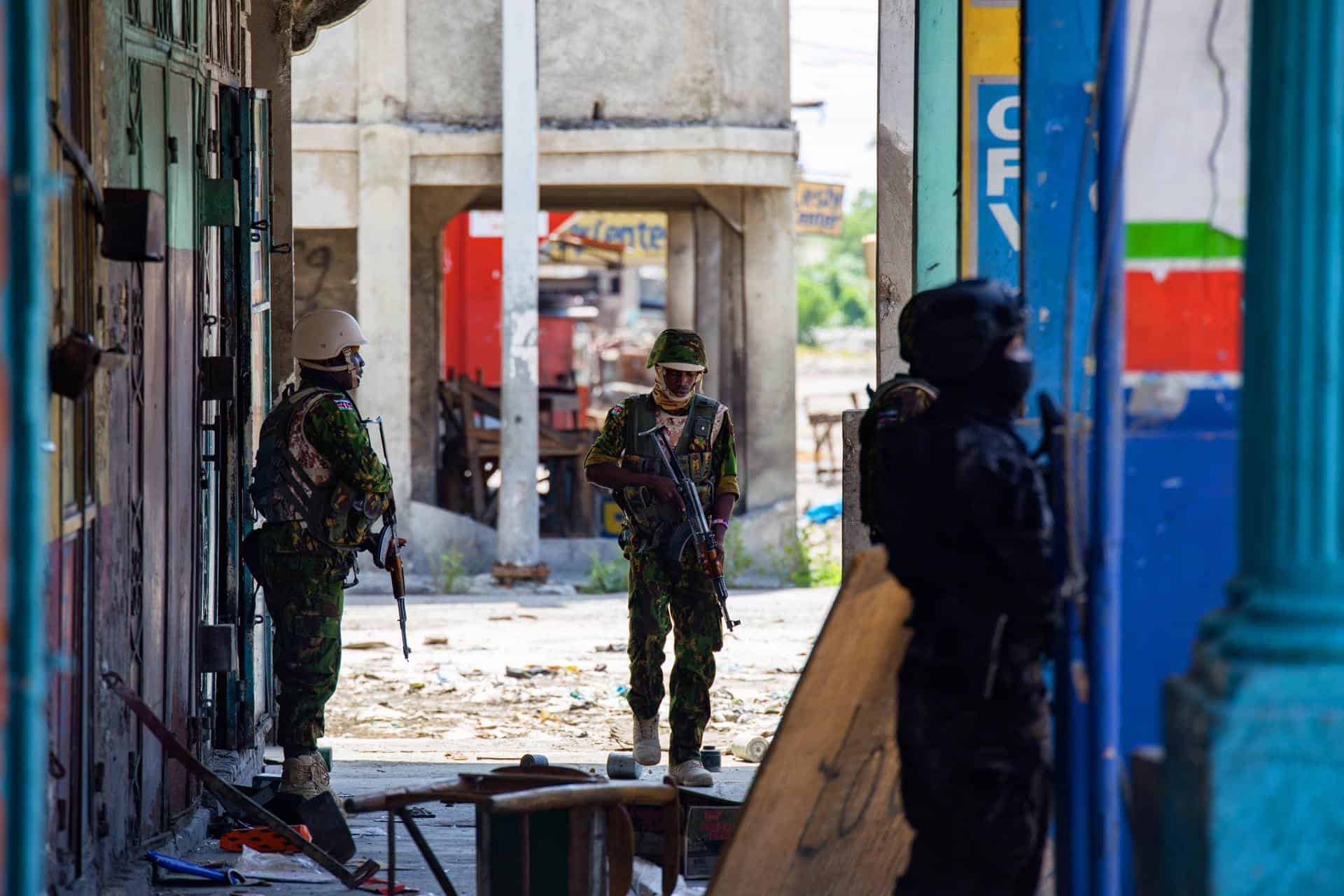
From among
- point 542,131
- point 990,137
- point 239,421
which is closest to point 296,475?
point 239,421

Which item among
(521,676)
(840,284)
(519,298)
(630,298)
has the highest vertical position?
(840,284)

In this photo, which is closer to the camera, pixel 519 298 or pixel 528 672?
pixel 528 672

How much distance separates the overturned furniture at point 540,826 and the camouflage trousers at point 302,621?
1.97 m

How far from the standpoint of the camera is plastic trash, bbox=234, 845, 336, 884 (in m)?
5.72

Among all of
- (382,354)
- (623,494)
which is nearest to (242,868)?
(623,494)

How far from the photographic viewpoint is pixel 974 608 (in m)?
3.52

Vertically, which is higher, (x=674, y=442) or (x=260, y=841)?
(x=674, y=442)

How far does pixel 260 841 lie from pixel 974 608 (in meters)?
3.53

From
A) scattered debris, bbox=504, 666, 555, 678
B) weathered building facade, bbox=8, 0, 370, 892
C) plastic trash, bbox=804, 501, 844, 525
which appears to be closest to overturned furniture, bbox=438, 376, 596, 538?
plastic trash, bbox=804, 501, 844, 525

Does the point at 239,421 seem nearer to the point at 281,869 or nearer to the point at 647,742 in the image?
the point at 281,869

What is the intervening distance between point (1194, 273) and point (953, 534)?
834 millimetres

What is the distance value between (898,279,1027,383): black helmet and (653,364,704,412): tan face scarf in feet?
11.9

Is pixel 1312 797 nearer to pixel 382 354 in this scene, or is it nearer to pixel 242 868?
pixel 242 868

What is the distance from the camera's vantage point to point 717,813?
213 inches
